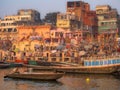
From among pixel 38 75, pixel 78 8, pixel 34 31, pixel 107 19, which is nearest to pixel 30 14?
pixel 34 31

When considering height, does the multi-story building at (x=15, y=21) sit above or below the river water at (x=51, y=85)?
above

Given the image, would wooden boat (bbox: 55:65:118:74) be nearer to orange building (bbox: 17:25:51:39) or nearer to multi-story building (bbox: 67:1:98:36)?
orange building (bbox: 17:25:51:39)

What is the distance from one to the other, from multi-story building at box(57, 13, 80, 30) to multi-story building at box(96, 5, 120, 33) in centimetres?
650

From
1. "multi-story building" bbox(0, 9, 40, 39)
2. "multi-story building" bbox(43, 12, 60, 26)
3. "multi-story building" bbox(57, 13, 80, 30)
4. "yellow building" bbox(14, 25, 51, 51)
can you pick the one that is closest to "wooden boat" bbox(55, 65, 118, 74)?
"yellow building" bbox(14, 25, 51, 51)

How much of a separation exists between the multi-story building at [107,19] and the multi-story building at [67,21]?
6498mm

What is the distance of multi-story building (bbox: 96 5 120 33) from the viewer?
2825 inches

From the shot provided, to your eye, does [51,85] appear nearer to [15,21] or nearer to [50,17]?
[15,21]

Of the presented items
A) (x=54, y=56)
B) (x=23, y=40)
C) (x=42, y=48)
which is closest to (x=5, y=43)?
(x=23, y=40)

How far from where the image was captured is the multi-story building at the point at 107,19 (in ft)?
235

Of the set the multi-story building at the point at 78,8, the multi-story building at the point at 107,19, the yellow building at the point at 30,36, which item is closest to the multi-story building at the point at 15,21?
the yellow building at the point at 30,36

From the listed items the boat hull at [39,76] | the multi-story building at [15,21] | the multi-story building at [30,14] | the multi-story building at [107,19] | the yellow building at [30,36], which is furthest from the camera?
the multi-story building at [30,14]

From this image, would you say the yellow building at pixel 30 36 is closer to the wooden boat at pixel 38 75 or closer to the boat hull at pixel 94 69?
the boat hull at pixel 94 69

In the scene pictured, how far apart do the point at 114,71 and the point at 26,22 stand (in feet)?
129

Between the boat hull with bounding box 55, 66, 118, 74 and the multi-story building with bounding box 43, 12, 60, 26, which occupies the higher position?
the multi-story building with bounding box 43, 12, 60, 26
